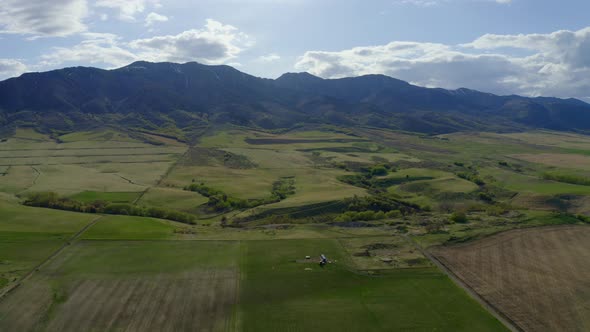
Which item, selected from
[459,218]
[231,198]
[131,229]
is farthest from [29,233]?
[459,218]

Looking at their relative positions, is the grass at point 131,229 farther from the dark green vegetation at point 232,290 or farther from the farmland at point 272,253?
the dark green vegetation at point 232,290

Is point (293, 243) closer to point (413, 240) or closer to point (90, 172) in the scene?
point (413, 240)

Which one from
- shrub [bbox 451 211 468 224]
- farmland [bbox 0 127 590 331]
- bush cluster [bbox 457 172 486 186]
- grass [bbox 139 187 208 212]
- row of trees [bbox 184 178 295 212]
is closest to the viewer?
farmland [bbox 0 127 590 331]

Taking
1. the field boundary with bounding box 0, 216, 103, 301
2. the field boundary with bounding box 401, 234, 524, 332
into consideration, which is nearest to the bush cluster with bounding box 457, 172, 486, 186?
the field boundary with bounding box 401, 234, 524, 332

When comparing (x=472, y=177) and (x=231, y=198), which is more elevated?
(x=472, y=177)

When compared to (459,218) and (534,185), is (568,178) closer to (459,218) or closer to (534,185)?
(534,185)

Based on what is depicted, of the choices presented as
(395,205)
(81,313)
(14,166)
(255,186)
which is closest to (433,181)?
(395,205)

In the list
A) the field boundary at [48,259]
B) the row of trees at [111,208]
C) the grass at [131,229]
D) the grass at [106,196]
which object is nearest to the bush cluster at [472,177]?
the row of trees at [111,208]

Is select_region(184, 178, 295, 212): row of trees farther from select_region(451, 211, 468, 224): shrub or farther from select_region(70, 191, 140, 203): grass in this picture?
select_region(451, 211, 468, 224): shrub
